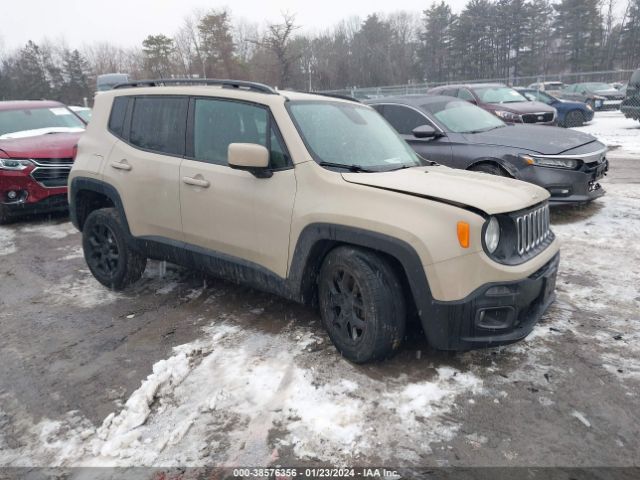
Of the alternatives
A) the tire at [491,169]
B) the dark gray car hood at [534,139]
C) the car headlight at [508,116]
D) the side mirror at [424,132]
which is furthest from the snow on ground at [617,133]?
the side mirror at [424,132]

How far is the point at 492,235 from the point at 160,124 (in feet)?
9.60

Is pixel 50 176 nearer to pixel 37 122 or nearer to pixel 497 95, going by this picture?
pixel 37 122

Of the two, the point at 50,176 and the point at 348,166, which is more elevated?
the point at 348,166

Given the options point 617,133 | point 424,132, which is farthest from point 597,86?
point 424,132

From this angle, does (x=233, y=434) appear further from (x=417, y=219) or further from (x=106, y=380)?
(x=417, y=219)

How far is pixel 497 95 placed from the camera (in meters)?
12.2

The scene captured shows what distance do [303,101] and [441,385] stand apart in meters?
2.30

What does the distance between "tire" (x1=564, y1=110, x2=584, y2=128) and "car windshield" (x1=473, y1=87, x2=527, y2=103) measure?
24.1ft

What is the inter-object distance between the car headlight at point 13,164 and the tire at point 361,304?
6088 mm

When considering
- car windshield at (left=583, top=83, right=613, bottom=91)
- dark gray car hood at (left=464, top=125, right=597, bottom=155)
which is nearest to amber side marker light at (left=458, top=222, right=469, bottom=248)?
dark gray car hood at (left=464, top=125, right=597, bottom=155)

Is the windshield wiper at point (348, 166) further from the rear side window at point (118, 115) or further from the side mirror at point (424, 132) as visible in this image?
the side mirror at point (424, 132)

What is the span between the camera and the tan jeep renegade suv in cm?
288

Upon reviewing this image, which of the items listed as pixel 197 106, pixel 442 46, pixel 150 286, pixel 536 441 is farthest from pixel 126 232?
pixel 442 46

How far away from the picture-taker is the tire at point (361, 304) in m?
3.02
